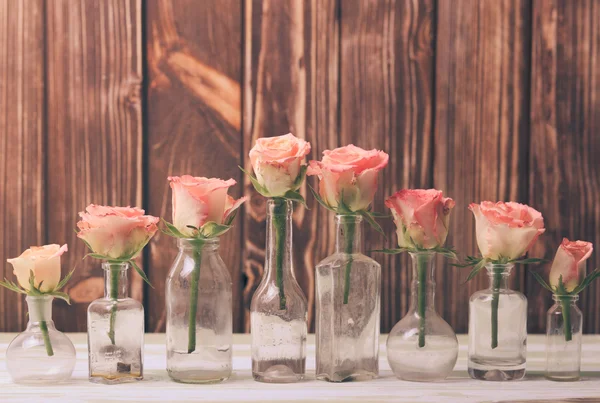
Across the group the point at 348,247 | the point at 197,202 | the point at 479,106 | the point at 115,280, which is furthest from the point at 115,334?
the point at 479,106

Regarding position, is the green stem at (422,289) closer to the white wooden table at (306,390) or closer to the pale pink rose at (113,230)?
the white wooden table at (306,390)

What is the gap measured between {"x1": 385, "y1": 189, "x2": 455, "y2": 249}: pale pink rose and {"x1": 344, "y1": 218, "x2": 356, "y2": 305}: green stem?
0.17 ft

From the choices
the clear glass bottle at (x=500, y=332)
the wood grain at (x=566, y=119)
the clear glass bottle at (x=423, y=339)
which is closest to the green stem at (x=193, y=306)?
the clear glass bottle at (x=423, y=339)

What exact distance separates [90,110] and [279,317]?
55 cm

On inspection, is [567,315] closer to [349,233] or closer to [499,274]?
Result: [499,274]

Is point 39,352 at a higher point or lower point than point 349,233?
lower

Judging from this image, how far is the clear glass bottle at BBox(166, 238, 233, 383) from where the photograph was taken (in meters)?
0.84

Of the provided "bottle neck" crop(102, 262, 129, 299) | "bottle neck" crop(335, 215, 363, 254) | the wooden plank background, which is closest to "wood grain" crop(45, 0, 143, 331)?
the wooden plank background

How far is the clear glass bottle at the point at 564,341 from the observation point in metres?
0.87

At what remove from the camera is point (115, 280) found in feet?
2.74

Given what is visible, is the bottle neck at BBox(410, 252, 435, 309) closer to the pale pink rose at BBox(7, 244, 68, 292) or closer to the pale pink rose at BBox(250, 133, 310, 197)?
the pale pink rose at BBox(250, 133, 310, 197)

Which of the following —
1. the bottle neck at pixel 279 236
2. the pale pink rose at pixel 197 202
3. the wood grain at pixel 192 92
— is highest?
the wood grain at pixel 192 92

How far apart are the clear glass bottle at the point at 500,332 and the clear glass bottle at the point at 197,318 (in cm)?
31

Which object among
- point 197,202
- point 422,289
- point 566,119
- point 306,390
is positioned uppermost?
point 566,119
